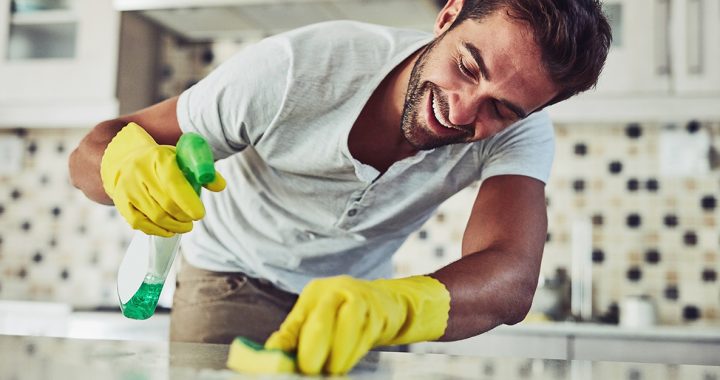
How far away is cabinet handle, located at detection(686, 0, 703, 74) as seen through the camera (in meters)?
2.14

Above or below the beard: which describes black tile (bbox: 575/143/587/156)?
below

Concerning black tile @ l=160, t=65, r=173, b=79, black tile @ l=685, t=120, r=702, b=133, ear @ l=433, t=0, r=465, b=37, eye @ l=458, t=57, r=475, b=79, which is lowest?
black tile @ l=160, t=65, r=173, b=79

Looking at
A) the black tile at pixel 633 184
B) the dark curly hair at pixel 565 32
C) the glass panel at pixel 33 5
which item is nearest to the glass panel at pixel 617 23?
the black tile at pixel 633 184

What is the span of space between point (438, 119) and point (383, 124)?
0.14 m

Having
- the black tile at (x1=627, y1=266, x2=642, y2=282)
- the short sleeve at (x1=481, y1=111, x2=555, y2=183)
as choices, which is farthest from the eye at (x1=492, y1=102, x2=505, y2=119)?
the black tile at (x1=627, y1=266, x2=642, y2=282)

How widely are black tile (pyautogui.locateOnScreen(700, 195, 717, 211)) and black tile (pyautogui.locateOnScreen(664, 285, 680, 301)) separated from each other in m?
0.28

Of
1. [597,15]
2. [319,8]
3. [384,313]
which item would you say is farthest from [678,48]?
[384,313]

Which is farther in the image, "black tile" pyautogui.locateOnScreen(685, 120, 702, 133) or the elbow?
"black tile" pyautogui.locateOnScreen(685, 120, 702, 133)

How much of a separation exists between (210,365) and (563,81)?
61cm

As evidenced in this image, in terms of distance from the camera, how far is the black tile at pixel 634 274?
8.06ft

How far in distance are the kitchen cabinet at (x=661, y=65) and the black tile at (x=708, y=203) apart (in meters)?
0.36

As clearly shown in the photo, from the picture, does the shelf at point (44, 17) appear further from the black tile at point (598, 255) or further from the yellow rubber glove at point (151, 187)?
the black tile at point (598, 255)

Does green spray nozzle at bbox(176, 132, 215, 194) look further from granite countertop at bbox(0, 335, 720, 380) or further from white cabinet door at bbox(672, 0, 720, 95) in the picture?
white cabinet door at bbox(672, 0, 720, 95)

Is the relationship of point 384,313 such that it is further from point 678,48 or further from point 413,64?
point 678,48
